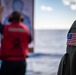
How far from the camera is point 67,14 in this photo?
13.3 ft

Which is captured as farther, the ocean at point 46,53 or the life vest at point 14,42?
the ocean at point 46,53

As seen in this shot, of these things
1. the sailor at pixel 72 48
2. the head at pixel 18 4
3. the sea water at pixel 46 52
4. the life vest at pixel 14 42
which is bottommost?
the sea water at pixel 46 52

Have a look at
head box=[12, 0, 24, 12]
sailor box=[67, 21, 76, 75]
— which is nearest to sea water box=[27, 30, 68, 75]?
head box=[12, 0, 24, 12]

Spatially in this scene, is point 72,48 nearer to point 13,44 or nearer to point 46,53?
point 13,44

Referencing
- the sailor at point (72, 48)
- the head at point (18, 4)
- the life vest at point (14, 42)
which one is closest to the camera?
the sailor at point (72, 48)

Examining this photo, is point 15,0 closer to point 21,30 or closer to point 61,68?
point 21,30

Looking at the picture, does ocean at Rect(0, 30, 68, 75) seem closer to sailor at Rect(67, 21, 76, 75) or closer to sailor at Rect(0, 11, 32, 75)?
sailor at Rect(0, 11, 32, 75)

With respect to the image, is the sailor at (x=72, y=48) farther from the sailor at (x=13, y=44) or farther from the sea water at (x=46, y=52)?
the sea water at (x=46, y=52)

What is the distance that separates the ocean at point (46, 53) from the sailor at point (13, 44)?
1140 mm

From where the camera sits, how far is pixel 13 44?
2.77 m

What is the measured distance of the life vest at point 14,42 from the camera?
8.99ft

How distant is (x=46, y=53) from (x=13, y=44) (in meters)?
1.79

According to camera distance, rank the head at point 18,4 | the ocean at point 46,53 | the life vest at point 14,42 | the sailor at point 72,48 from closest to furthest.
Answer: the sailor at point 72,48 < the life vest at point 14,42 < the head at point 18,4 < the ocean at point 46,53

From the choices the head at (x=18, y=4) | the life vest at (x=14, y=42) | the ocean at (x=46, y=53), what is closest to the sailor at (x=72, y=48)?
the life vest at (x=14, y=42)
